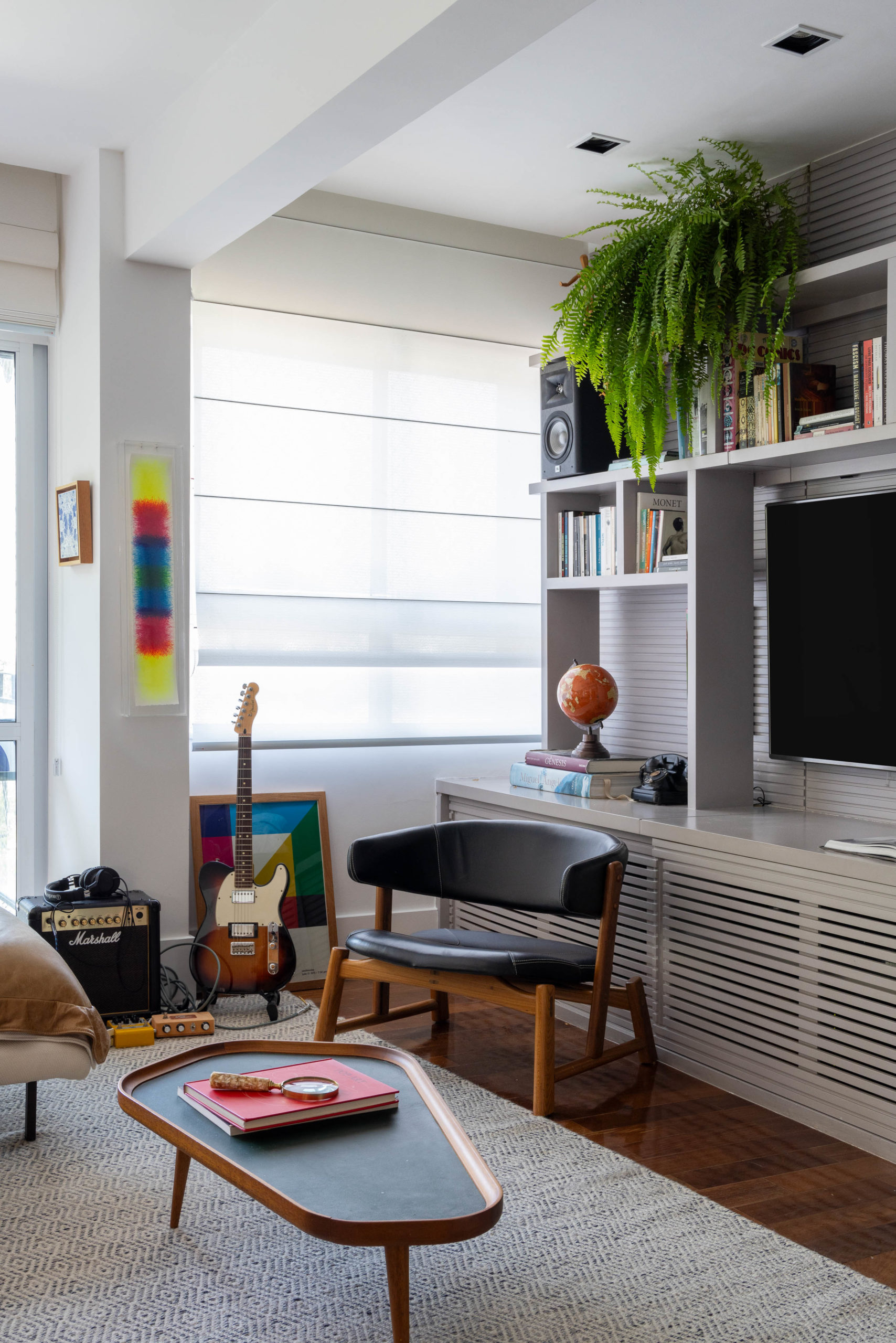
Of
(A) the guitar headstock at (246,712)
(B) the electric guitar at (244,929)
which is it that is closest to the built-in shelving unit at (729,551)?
(A) the guitar headstock at (246,712)

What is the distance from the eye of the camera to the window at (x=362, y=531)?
4332mm

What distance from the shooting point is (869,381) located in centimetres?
318

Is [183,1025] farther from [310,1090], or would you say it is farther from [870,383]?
[870,383]

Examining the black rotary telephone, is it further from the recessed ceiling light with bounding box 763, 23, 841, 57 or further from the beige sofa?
the recessed ceiling light with bounding box 763, 23, 841, 57

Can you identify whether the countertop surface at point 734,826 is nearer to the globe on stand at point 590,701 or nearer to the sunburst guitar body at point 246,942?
the globe on stand at point 590,701

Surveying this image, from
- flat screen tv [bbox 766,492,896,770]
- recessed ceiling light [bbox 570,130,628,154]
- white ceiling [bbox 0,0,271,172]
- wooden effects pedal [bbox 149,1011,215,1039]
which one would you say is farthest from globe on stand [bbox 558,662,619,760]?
white ceiling [bbox 0,0,271,172]

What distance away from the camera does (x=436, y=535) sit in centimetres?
477

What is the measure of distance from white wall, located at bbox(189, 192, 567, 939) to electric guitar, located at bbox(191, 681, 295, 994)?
0.47 m

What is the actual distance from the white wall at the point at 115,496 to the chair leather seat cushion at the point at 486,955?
0.99 meters

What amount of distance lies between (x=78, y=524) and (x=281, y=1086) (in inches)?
92.8

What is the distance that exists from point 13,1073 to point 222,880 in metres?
1.31

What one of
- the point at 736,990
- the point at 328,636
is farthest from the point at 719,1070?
the point at 328,636

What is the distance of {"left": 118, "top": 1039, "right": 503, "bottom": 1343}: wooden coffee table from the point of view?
177cm

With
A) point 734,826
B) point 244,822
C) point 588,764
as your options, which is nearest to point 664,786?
point 588,764
